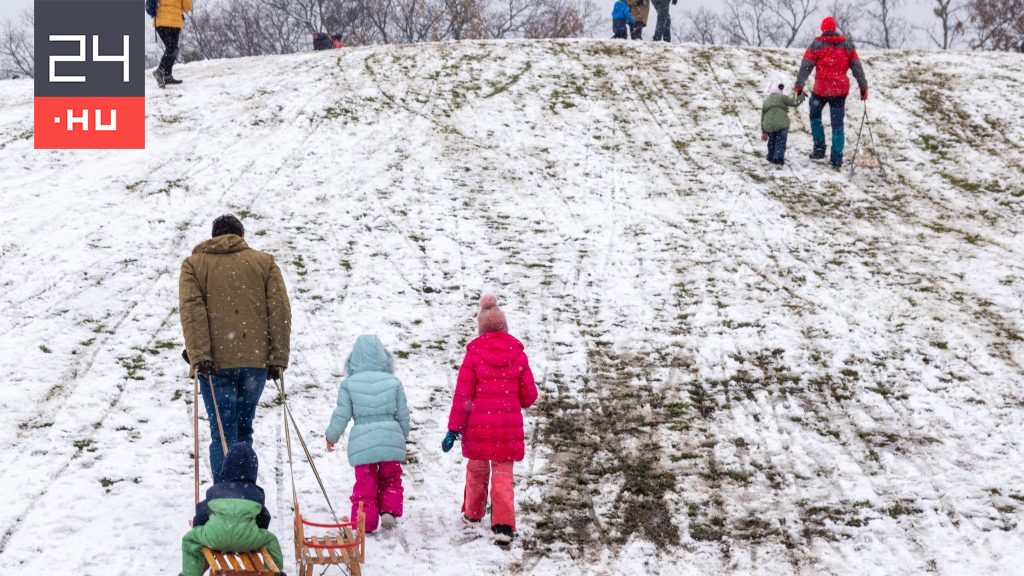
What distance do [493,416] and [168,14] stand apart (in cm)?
1282

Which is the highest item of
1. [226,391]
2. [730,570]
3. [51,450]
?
[226,391]

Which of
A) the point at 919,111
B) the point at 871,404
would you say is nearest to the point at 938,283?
the point at 871,404

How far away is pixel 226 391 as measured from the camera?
18.5ft

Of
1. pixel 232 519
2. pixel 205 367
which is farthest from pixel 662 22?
pixel 232 519

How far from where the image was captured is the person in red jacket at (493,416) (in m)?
5.76

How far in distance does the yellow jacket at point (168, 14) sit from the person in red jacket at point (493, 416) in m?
12.3

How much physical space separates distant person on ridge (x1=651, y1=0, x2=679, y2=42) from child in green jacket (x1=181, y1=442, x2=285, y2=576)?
18412mm

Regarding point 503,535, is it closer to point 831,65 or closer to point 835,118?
point 835,118

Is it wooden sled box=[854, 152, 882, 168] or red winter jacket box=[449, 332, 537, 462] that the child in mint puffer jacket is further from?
wooden sled box=[854, 152, 882, 168]

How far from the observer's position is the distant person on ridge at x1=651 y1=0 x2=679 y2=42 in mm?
20828

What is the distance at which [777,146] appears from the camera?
1361 cm

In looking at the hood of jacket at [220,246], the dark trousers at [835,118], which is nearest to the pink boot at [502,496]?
the hood of jacket at [220,246]

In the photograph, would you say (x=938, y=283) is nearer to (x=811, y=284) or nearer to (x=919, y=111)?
(x=811, y=284)

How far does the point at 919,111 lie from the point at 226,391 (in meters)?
13.9
